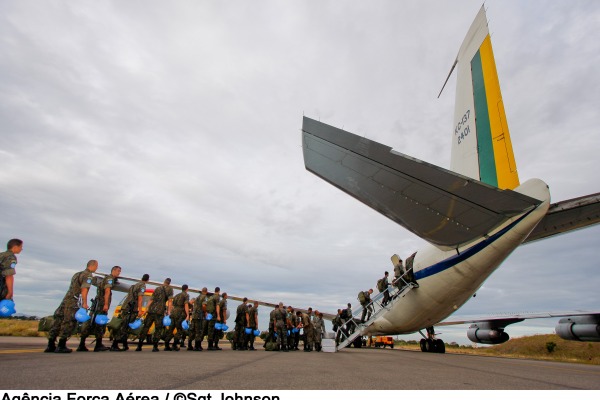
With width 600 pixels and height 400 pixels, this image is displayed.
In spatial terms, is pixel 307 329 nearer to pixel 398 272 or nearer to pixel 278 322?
pixel 278 322

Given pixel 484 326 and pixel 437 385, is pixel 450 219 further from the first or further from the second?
pixel 484 326

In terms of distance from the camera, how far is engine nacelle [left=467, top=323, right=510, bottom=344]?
1584 cm

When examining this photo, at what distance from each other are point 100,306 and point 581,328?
573 inches

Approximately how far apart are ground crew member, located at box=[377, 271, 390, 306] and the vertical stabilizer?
18.1 ft

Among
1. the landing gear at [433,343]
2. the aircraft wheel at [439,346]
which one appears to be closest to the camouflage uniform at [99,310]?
the landing gear at [433,343]

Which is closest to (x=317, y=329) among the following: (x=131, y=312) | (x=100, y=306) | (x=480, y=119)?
(x=131, y=312)

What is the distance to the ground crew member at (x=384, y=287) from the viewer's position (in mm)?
13570

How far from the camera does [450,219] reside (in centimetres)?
670

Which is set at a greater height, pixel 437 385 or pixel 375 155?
pixel 375 155

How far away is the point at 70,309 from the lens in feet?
22.2

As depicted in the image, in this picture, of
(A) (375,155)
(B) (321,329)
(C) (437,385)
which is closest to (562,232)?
(A) (375,155)

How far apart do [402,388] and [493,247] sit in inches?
207

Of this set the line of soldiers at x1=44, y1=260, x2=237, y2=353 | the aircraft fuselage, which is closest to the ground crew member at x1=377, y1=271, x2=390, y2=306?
the aircraft fuselage

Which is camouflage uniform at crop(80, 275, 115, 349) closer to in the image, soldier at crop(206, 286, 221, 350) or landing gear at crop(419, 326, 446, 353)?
soldier at crop(206, 286, 221, 350)
